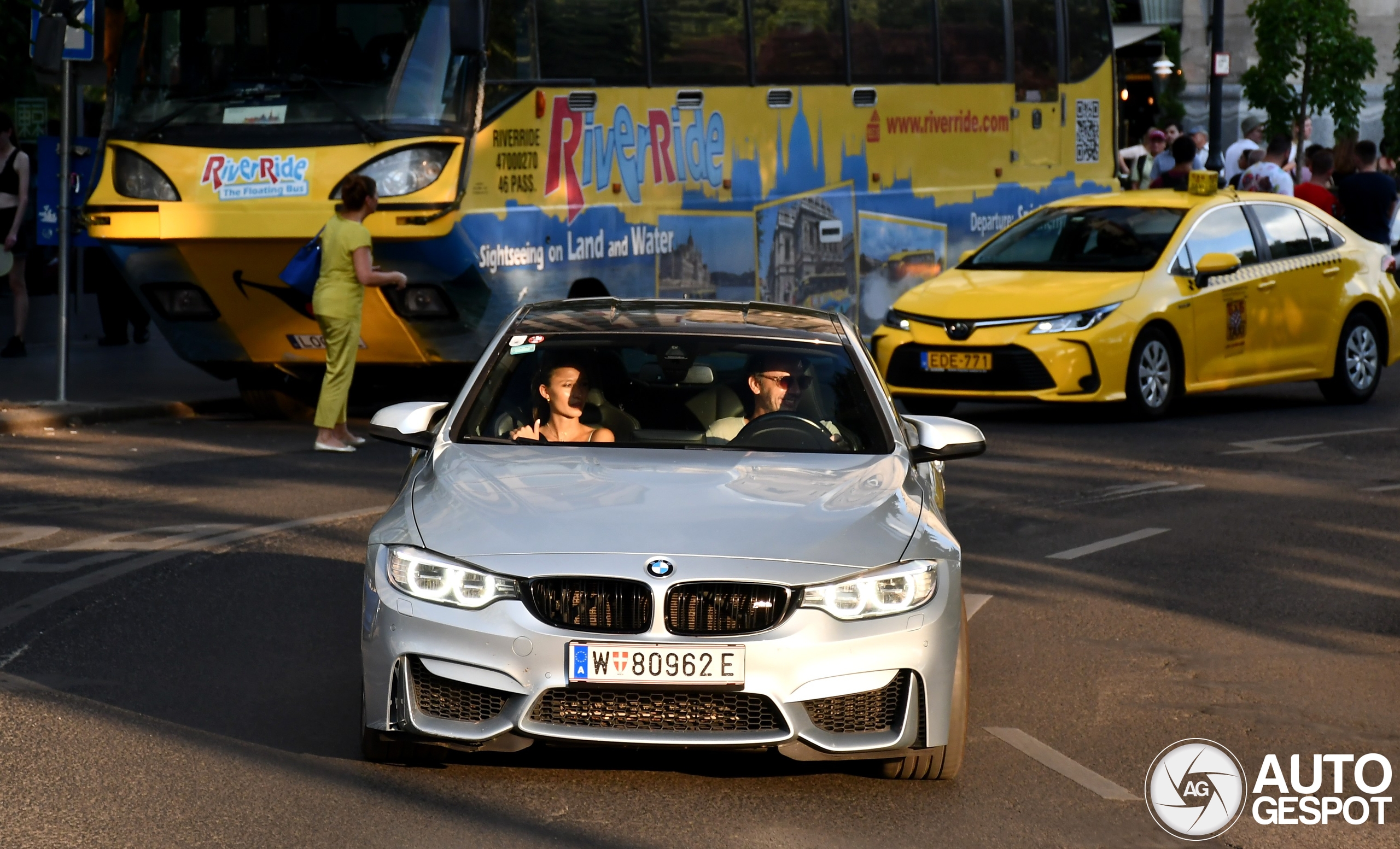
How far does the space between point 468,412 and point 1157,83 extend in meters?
45.5

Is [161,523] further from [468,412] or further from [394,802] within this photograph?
[394,802]

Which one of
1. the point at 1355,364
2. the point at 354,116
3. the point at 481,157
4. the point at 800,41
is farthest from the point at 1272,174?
the point at 354,116

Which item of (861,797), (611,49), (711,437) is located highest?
(611,49)

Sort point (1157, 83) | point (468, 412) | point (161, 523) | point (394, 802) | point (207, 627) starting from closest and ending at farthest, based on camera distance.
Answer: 1. point (394, 802)
2. point (468, 412)
3. point (207, 627)
4. point (161, 523)
5. point (1157, 83)

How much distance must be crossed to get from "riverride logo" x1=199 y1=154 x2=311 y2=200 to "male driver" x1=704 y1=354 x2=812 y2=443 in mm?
7508

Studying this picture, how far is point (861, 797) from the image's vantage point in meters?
5.64

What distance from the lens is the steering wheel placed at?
665 centimetres

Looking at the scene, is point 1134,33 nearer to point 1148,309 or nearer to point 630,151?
point 630,151

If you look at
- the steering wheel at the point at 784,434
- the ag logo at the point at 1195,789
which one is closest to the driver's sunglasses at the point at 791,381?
the steering wheel at the point at 784,434

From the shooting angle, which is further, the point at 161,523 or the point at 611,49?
the point at 611,49

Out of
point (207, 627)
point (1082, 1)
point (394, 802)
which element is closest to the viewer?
point (394, 802)

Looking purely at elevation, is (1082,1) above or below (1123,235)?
above

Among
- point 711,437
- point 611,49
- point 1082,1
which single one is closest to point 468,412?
point 711,437

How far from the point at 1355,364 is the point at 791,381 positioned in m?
11.0
